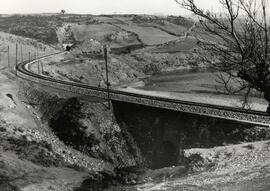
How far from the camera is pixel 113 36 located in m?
96.2

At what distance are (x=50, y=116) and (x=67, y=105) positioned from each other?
199cm

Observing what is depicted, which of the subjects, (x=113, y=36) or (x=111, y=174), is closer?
(x=111, y=174)

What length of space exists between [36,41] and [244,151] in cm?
8563

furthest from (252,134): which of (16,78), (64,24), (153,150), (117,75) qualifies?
(64,24)

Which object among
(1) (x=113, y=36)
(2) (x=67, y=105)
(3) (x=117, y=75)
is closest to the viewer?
(2) (x=67, y=105)

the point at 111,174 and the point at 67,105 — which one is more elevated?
the point at 67,105

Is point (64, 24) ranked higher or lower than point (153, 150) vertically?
higher

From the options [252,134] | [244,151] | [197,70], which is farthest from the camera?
[197,70]

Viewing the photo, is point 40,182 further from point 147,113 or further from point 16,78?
point 16,78

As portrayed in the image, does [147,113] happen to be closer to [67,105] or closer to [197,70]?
[67,105]

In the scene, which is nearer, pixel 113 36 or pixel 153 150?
pixel 153 150

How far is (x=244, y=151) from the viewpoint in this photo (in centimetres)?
2342

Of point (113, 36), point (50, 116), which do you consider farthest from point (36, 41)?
point (50, 116)

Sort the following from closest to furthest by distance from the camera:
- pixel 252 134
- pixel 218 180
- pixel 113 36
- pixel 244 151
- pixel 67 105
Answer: pixel 218 180 < pixel 244 151 < pixel 252 134 < pixel 67 105 < pixel 113 36
